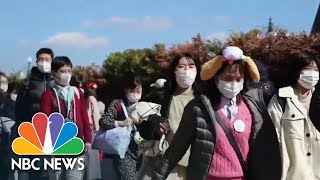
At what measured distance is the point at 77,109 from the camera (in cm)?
631

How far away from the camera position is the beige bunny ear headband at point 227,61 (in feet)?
13.4

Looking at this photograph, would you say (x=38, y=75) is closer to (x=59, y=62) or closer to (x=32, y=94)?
(x=32, y=94)

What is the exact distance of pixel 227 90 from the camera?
414 cm

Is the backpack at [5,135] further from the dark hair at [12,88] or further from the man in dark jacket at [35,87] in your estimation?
the dark hair at [12,88]

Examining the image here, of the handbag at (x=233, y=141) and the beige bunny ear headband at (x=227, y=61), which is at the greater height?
the beige bunny ear headband at (x=227, y=61)

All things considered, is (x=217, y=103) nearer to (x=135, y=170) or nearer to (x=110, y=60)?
(x=135, y=170)

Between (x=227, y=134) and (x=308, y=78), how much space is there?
1276mm

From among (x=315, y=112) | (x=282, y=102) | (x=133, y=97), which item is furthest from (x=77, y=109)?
(x=315, y=112)

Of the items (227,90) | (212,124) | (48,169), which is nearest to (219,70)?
(227,90)

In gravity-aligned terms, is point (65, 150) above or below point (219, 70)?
below

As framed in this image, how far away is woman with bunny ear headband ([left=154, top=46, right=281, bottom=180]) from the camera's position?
3.97 m

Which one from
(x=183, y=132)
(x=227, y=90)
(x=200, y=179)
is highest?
(x=227, y=90)

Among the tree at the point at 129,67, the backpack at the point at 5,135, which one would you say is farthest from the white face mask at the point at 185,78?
the tree at the point at 129,67

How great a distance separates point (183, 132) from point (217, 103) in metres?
0.32
